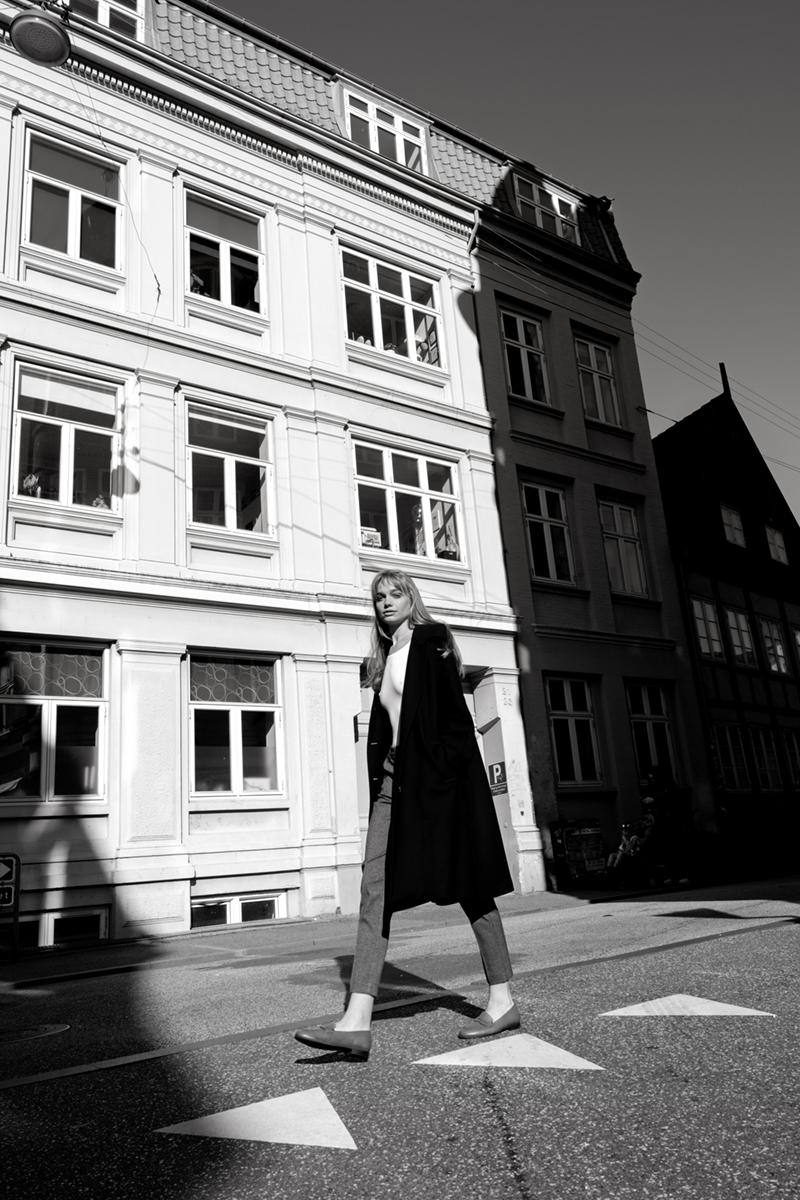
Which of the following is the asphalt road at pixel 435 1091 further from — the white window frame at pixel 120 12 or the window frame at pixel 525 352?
the white window frame at pixel 120 12

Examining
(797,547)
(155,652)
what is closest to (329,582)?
(155,652)

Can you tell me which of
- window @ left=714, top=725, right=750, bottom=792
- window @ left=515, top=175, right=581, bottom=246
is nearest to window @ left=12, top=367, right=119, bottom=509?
window @ left=515, top=175, right=581, bottom=246

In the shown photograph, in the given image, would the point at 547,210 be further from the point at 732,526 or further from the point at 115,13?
the point at 115,13

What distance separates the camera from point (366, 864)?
362cm

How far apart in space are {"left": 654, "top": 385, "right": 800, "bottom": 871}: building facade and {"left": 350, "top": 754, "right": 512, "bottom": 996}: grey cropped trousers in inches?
552

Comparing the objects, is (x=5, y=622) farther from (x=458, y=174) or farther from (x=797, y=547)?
(x=797, y=547)

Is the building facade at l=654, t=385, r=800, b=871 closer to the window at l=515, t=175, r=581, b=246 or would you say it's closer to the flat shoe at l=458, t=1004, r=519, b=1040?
the window at l=515, t=175, r=581, b=246

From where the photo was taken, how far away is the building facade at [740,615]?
63.7 ft

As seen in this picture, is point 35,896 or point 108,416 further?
point 108,416

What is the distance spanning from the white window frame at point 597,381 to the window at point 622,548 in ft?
6.55

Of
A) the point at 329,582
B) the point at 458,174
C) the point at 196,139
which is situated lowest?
the point at 329,582

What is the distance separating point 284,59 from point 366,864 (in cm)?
1801

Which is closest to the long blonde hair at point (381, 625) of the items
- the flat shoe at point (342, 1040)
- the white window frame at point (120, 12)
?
the flat shoe at point (342, 1040)

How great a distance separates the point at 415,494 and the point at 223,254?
508cm
